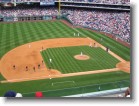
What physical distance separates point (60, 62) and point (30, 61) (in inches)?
108

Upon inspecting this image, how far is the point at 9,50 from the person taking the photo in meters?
24.4

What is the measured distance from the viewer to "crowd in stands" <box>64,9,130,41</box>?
30.4m

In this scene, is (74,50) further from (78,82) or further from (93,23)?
(93,23)

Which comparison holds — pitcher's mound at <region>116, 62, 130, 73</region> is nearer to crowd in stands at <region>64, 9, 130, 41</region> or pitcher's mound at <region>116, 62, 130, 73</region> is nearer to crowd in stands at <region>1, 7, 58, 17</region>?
crowd in stands at <region>64, 9, 130, 41</region>

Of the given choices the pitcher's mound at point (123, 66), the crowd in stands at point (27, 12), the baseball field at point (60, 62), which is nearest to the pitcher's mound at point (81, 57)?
the baseball field at point (60, 62)

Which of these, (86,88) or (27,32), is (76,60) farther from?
(27,32)

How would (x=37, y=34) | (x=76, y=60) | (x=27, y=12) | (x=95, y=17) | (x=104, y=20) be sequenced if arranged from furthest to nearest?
1. (x=27, y=12)
2. (x=95, y=17)
3. (x=104, y=20)
4. (x=37, y=34)
5. (x=76, y=60)

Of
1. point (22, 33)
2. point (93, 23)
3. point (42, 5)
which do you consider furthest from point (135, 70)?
point (42, 5)

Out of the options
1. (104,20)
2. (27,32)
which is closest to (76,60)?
(27,32)

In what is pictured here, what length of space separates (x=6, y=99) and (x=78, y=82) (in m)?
13.4

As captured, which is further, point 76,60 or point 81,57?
point 81,57

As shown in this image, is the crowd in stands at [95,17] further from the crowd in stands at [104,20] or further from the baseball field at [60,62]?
the baseball field at [60,62]

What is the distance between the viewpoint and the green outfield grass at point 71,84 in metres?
15.7

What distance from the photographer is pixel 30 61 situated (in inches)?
848
